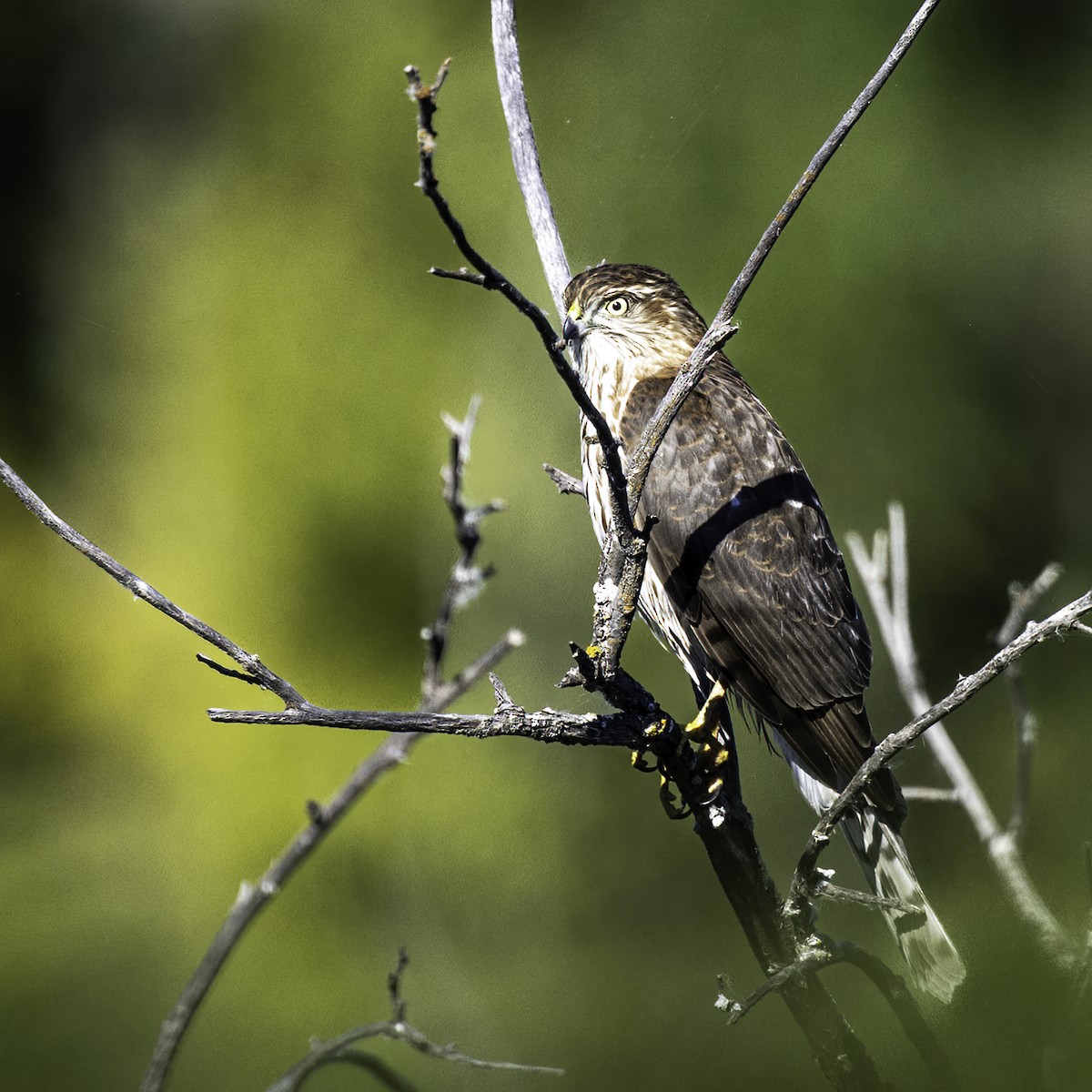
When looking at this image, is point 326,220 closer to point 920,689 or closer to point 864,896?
point 920,689

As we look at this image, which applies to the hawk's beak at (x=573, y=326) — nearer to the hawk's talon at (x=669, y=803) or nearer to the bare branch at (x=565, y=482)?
the bare branch at (x=565, y=482)

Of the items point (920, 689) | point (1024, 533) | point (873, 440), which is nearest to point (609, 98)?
point (873, 440)

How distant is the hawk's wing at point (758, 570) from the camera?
2.18 meters

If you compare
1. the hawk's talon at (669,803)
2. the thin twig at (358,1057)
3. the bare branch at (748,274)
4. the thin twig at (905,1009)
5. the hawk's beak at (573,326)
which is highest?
the hawk's beak at (573,326)

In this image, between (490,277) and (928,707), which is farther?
(928,707)

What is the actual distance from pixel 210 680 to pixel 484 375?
2.18m

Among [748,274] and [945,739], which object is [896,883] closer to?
[945,739]

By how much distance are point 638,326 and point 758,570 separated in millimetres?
627

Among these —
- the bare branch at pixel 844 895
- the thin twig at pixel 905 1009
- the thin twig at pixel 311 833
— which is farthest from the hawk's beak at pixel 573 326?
the thin twig at pixel 905 1009

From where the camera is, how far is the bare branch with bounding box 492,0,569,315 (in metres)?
2.03

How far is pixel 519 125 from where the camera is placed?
206 cm

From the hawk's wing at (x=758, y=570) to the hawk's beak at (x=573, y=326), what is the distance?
171 millimetres

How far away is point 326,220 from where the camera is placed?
20.3ft

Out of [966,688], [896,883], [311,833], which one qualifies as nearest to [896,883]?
[896,883]
